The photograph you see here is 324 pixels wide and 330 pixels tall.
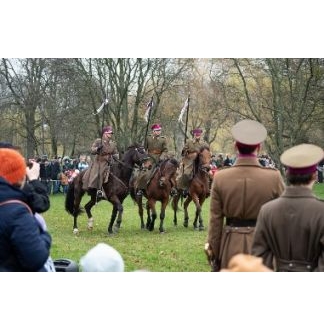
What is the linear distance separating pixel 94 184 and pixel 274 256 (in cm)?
1069

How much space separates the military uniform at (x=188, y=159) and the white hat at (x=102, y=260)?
35.8ft

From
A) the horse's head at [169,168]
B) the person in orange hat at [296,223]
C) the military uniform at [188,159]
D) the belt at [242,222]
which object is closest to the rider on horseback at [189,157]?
the military uniform at [188,159]

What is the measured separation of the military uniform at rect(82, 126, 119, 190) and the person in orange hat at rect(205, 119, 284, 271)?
952 cm

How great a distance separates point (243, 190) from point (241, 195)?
0.15 feet

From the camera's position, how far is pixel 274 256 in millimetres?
4441

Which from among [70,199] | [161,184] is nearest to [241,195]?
[161,184]

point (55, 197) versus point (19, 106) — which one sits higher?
point (19, 106)

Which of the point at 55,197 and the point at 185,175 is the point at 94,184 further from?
the point at 55,197

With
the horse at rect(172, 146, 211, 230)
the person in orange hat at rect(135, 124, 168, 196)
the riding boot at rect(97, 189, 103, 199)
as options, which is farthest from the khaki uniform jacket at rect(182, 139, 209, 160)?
the riding boot at rect(97, 189, 103, 199)

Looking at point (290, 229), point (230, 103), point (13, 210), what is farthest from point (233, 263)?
point (230, 103)

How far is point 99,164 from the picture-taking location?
587 inches

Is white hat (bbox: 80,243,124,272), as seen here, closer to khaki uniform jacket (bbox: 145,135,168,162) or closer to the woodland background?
khaki uniform jacket (bbox: 145,135,168,162)

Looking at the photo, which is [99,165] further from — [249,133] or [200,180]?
[249,133]

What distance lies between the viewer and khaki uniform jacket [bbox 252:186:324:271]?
4285 millimetres
